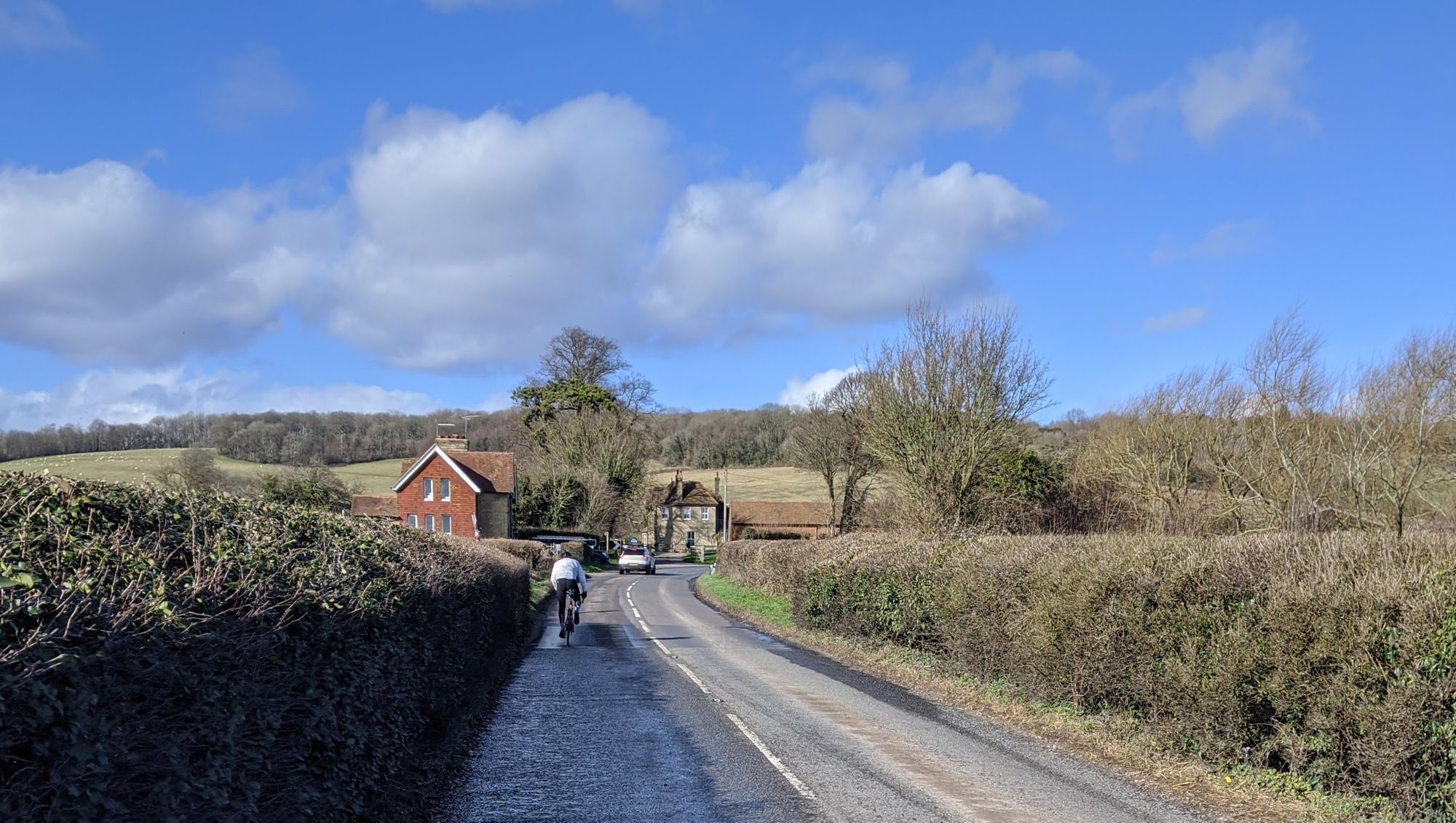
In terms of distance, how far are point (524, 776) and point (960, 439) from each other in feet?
70.5

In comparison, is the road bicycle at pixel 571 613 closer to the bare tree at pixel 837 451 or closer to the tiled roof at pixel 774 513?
the bare tree at pixel 837 451

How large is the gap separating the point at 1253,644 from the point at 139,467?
24254 millimetres

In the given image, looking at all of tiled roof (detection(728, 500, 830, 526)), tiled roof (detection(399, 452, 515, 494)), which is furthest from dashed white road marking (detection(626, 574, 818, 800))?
tiled roof (detection(728, 500, 830, 526))

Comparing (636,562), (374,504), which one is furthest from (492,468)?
(636,562)

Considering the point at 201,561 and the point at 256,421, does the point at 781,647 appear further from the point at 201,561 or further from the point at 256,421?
the point at 256,421

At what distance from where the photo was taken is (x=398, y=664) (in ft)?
24.3

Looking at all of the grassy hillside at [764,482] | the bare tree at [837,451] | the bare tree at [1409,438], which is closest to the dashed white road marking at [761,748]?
the bare tree at [1409,438]

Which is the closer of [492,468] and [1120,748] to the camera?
[1120,748]

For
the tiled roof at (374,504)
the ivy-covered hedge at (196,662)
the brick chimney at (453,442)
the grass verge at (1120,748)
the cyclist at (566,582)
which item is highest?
the brick chimney at (453,442)

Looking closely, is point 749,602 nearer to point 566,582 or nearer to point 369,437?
point 566,582

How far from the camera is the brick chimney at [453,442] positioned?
65.6 m

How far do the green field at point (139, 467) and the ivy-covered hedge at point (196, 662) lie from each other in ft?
1.61

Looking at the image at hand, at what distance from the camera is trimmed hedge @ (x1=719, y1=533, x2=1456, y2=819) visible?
6.79 m

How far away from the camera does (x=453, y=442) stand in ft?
218
